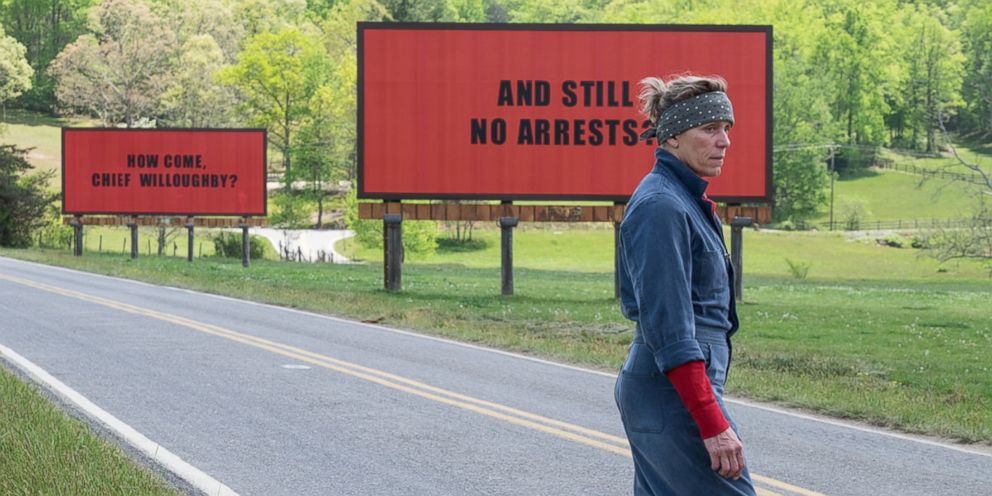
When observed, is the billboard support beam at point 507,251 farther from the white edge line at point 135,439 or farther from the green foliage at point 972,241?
the green foliage at point 972,241

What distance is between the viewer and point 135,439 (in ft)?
32.5

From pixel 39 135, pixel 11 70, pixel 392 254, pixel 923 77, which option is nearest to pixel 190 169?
pixel 392 254

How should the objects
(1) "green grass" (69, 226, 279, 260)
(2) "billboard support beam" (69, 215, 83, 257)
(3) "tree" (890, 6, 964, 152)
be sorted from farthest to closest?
(3) "tree" (890, 6, 964, 152) < (1) "green grass" (69, 226, 279, 260) < (2) "billboard support beam" (69, 215, 83, 257)

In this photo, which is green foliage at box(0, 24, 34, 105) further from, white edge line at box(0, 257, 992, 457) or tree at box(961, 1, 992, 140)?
white edge line at box(0, 257, 992, 457)

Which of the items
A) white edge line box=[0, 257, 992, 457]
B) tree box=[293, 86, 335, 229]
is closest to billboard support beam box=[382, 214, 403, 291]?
white edge line box=[0, 257, 992, 457]

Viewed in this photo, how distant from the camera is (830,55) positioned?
119000 mm

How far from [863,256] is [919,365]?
6522cm

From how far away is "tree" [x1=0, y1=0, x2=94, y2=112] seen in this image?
142875 mm

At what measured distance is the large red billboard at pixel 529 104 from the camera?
28969mm

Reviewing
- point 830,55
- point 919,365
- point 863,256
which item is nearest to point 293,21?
point 830,55

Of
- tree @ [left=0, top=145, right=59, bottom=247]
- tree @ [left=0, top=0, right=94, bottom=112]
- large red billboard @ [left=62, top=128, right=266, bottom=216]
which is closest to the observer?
large red billboard @ [left=62, top=128, right=266, bottom=216]

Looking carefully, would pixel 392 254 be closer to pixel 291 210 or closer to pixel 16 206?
pixel 16 206

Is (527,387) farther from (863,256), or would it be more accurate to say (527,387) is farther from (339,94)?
(339,94)

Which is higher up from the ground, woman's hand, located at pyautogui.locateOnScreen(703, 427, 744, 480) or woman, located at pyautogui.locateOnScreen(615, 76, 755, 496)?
woman, located at pyautogui.locateOnScreen(615, 76, 755, 496)
